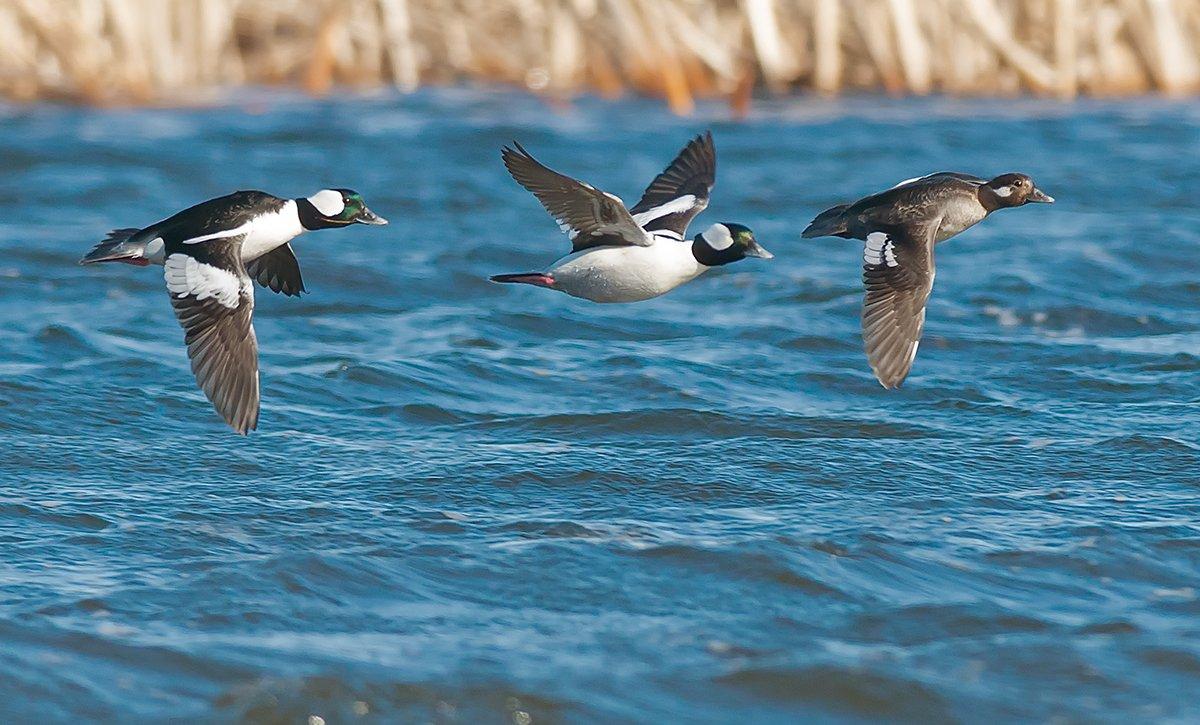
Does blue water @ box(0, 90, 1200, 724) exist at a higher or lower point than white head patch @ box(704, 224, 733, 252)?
lower

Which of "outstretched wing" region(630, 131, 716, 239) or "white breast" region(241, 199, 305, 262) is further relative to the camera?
"outstretched wing" region(630, 131, 716, 239)

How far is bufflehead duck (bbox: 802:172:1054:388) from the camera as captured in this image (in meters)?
6.50

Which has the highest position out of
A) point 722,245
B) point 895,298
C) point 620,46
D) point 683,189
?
point 620,46

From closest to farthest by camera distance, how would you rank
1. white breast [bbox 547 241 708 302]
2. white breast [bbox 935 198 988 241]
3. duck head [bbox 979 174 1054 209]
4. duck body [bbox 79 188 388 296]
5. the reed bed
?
white breast [bbox 547 241 708 302] < duck body [bbox 79 188 388 296] < white breast [bbox 935 198 988 241] < duck head [bbox 979 174 1054 209] < the reed bed

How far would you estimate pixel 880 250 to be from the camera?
673 cm

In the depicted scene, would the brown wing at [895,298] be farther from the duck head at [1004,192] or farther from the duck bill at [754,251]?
the duck head at [1004,192]

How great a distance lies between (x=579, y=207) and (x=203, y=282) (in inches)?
57.3

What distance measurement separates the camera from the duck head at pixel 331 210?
668 centimetres

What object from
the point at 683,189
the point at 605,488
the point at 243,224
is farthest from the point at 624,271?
the point at 243,224

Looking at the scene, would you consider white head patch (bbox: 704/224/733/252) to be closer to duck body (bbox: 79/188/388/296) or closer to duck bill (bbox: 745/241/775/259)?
duck bill (bbox: 745/241/775/259)

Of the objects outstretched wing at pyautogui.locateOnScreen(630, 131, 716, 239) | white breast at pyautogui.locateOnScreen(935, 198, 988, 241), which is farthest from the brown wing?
outstretched wing at pyautogui.locateOnScreen(630, 131, 716, 239)

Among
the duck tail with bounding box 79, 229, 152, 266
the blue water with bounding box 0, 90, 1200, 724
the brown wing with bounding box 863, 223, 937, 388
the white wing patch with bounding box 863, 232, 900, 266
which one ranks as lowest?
the blue water with bounding box 0, 90, 1200, 724

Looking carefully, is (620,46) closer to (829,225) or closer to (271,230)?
(829,225)

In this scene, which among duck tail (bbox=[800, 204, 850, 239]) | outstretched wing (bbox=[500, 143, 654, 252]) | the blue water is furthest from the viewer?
duck tail (bbox=[800, 204, 850, 239])
